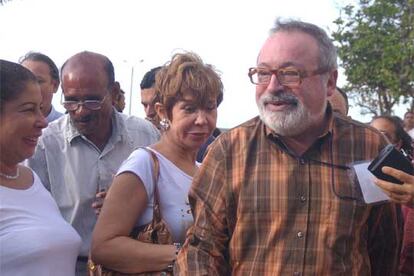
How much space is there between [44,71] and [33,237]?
2510mm

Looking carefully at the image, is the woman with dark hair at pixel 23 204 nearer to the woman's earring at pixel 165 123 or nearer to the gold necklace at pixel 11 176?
the gold necklace at pixel 11 176

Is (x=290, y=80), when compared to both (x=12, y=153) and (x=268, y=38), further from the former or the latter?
(x=12, y=153)

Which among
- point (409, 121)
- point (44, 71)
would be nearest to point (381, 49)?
point (409, 121)

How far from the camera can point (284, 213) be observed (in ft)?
8.40

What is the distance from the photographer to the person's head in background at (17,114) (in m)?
2.74

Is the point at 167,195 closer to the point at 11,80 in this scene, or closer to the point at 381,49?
the point at 11,80

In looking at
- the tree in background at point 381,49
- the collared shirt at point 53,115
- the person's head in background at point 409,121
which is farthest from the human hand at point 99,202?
the tree in background at point 381,49

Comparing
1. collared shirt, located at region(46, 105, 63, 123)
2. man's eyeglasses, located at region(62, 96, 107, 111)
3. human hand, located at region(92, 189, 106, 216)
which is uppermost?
man's eyeglasses, located at region(62, 96, 107, 111)

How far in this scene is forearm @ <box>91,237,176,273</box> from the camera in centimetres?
288

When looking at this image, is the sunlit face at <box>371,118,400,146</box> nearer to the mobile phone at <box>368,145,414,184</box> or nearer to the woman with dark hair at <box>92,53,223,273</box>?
the woman with dark hair at <box>92,53,223,273</box>

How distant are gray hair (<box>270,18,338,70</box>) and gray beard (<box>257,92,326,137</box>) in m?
0.20

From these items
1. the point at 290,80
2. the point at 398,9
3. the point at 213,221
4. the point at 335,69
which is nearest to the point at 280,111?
the point at 290,80

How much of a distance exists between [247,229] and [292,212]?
0.63 ft

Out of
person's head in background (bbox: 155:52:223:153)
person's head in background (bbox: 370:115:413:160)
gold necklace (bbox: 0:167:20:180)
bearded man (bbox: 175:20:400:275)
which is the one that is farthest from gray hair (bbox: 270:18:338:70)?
person's head in background (bbox: 370:115:413:160)
